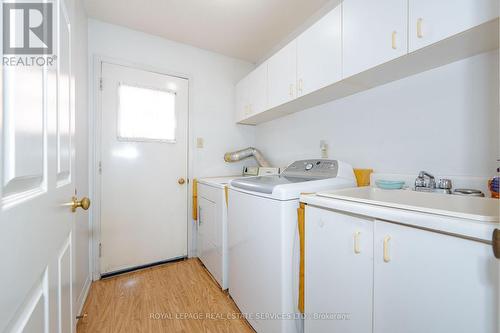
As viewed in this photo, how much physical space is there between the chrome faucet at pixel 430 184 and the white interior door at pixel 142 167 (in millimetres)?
2115

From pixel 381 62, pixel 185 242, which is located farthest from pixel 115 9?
pixel 185 242

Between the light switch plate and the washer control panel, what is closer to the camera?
the washer control panel

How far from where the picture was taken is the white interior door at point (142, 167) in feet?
6.82

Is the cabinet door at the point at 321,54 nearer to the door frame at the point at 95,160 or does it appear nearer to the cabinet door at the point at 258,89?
the cabinet door at the point at 258,89

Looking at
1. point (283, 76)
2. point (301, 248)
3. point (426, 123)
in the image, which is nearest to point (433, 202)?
point (426, 123)

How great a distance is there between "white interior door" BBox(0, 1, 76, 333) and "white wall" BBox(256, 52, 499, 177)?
1.68 meters

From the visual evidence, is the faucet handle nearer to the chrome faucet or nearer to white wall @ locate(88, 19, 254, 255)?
the chrome faucet

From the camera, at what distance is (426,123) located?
1.24 metres

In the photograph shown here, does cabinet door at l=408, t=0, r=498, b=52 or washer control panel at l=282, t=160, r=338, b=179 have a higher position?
cabinet door at l=408, t=0, r=498, b=52

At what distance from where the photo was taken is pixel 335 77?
135 centimetres

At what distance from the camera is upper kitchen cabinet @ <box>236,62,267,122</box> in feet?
6.88

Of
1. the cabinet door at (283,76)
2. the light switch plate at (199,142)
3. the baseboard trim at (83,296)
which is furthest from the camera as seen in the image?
the light switch plate at (199,142)

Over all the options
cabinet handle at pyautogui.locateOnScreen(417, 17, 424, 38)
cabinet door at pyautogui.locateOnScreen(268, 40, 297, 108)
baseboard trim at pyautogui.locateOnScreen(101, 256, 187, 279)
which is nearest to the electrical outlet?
cabinet door at pyautogui.locateOnScreen(268, 40, 297, 108)

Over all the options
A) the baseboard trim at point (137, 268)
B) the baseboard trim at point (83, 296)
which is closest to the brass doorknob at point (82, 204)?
the baseboard trim at point (83, 296)
